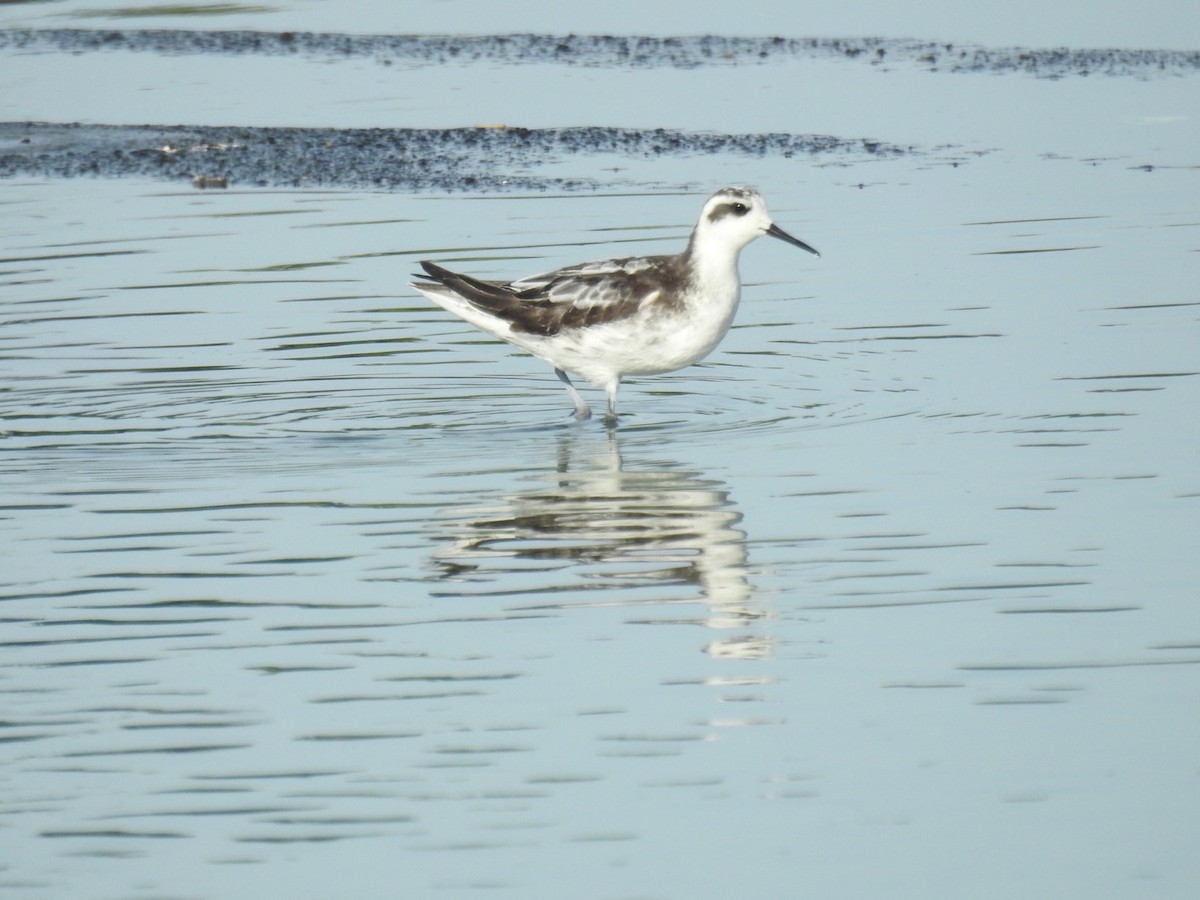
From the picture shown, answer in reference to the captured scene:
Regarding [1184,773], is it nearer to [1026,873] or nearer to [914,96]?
[1026,873]

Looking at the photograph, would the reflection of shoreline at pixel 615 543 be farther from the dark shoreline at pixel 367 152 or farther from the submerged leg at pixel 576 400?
the dark shoreline at pixel 367 152

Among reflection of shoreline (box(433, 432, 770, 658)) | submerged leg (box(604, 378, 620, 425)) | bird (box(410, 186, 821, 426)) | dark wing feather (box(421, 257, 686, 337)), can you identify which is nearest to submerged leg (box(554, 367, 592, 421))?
bird (box(410, 186, 821, 426))

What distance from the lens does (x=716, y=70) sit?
23062mm

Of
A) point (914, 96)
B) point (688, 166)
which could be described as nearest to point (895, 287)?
point (688, 166)

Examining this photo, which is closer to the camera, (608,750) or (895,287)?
(608,750)

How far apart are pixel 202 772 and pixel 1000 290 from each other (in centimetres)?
877

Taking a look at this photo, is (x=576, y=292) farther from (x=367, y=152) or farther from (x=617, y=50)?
(x=617, y=50)

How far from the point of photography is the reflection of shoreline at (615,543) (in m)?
8.59

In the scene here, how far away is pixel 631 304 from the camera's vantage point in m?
12.5

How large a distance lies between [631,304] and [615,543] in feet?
11.0

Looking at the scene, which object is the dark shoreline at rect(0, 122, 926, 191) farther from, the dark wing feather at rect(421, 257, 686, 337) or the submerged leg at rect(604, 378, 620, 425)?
the submerged leg at rect(604, 378, 620, 425)

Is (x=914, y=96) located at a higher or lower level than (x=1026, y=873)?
→ higher

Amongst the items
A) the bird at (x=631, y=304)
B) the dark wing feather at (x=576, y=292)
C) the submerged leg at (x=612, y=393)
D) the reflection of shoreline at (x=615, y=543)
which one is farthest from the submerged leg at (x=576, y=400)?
the reflection of shoreline at (x=615, y=543)

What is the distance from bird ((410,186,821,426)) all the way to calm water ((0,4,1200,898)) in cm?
37
